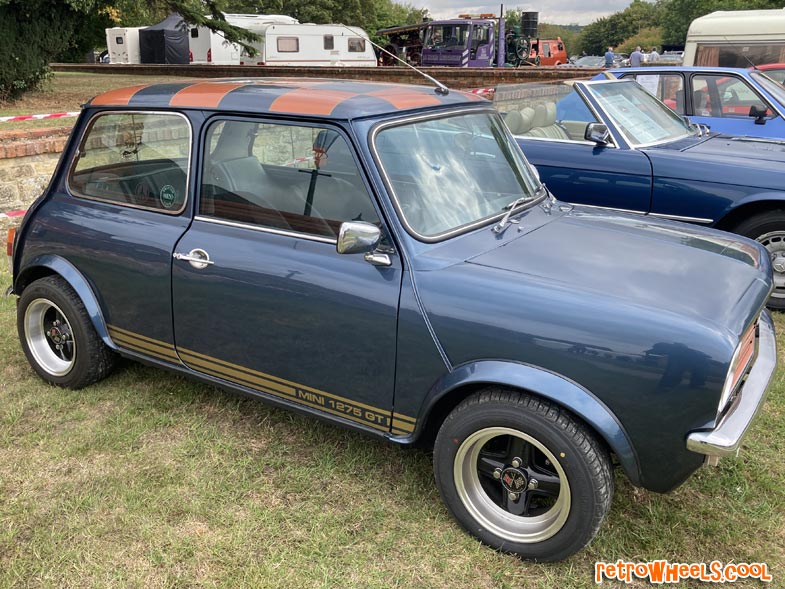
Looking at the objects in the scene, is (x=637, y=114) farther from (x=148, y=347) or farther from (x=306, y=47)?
(x=306, y=47)

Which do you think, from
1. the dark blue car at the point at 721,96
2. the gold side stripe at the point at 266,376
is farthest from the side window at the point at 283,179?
the dark blue car at the point at 721,96

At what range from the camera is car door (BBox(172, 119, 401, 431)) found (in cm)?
279

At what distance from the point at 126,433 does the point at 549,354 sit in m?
2.33

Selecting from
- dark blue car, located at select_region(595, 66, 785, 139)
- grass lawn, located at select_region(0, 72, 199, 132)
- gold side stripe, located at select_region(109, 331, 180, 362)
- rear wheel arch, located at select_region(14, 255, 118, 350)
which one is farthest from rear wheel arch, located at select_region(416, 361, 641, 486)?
grass lawn, located at select_region(0, 72, 199, 132)

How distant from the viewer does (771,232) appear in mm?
4980

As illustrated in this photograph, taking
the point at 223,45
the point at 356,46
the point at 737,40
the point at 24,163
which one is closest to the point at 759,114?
the point at 737,40

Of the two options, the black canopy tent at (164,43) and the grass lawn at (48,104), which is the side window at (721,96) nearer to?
the grass lawn at (48,104)

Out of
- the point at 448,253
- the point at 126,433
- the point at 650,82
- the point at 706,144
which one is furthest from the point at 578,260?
the point at 650,82

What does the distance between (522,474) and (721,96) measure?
6192 millimetres

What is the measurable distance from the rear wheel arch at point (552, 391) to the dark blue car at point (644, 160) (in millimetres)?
3063

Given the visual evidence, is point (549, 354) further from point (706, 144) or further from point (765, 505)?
point (706, 144)

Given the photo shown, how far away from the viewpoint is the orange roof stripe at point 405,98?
3.04m

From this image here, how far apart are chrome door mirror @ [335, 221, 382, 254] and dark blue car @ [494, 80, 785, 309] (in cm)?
314

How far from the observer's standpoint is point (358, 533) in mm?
2852
